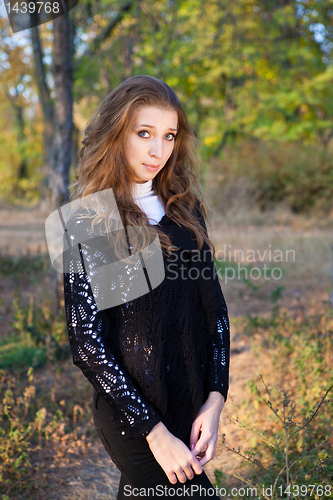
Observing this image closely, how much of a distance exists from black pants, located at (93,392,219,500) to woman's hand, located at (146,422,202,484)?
0.05 metres

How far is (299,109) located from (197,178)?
54.7ft

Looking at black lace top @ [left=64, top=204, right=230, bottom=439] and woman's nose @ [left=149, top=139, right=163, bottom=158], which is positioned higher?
woman's nose @ [left=149, top=139, right=163, bottom=158]

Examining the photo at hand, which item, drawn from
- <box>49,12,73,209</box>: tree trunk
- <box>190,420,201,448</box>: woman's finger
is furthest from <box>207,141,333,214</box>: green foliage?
<box>190,420,201,448</box>: woman's finger

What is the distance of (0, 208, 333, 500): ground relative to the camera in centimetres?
292

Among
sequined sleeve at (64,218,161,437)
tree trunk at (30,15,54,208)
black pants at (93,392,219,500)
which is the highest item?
tree trunk at (30,15,54,208)

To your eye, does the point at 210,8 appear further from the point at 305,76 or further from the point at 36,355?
the point at 36,355

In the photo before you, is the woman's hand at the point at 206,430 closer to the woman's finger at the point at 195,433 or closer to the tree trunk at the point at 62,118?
the woman's finger at the point at 195,433

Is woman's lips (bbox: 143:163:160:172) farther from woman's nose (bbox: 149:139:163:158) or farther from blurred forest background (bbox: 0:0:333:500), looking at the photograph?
blurred forest background (bbox: 0:0:333:500)

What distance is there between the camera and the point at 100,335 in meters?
1.44

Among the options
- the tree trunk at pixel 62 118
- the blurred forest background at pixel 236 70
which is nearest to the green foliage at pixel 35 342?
the tree trunk at pixel 62 118

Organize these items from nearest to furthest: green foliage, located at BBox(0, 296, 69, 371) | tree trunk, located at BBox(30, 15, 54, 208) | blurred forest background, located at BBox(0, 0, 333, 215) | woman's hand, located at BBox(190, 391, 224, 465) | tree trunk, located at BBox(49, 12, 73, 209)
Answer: woman's hand, located at BBox(190, 391, 224, 465)
green foliage, located at BBox(0, 296, 69, 371)
tree trunk, located at BBox(49, 12, 73, 209)
blurred forest background, located at BBox(0, 0, 333, 215)
tree trunk, located at BBox(30, 15, 54, 208)

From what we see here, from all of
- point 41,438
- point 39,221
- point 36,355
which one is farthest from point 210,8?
point 41,438

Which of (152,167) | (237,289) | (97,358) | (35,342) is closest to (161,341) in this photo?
(97,358)

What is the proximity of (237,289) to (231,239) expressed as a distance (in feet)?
8.32
